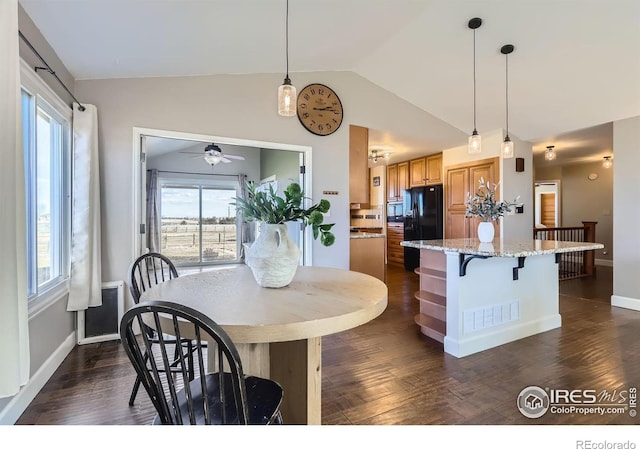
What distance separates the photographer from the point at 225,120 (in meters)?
3.33

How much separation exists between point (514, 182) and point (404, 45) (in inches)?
103

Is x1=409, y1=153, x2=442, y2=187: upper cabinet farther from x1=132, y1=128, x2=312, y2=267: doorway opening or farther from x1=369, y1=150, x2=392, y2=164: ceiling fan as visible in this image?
x1=132, y1=128, x2=312, y2=267: doorway opening

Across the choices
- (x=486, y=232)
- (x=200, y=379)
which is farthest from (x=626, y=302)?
(x=200, y=379)

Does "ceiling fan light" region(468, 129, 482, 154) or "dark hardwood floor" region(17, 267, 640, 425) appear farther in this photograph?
"ceiling fan light" region(468, 129, 482, 154)

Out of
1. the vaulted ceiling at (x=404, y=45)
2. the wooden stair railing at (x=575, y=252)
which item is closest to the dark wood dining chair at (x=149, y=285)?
the vaulted ceiling at (x=404, y=45)

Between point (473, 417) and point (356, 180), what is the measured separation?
9.47ft

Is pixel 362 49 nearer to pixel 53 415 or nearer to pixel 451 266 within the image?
pixel 451 266

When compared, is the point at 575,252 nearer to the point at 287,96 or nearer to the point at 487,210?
the point at 487,210

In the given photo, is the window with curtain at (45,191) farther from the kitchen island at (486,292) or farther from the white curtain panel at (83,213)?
the kitchen island at (486,292)

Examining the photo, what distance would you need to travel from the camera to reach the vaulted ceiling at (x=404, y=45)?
224 cm

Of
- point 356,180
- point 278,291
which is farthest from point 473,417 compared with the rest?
point 356,180

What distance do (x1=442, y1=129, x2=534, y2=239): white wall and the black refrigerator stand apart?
1039 mm

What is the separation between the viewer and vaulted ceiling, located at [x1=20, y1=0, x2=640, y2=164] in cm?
224

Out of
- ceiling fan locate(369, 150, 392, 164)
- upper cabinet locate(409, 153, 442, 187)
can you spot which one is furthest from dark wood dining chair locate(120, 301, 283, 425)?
upper cabinet locate(409, 153, 442, 187)
